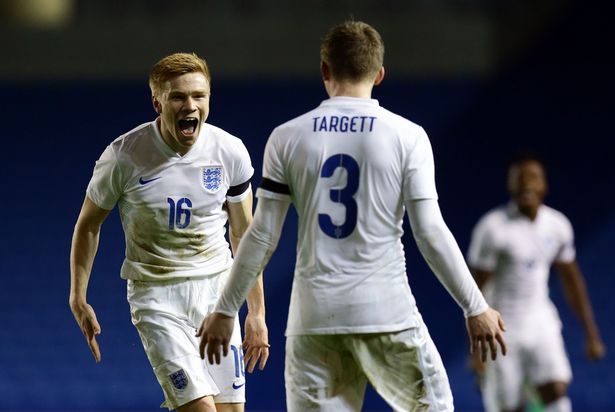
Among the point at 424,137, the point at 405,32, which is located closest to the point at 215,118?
the point at 405,32

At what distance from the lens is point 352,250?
4168mm

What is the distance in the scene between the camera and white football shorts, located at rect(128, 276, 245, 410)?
191 inches

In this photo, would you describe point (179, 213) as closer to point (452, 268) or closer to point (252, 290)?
point (252, 290)

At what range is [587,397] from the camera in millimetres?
12297

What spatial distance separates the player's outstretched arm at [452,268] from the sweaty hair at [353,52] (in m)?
0.48

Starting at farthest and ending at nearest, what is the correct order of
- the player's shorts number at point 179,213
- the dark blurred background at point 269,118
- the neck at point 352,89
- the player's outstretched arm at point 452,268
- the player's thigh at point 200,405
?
1. the dark blurred background at point 269,118
2. the player's shorts number at point 179,213
3. the player's thigh at point 200,405
4. the neck at point 352,89
5. the player's outstretched arm at point 452,268

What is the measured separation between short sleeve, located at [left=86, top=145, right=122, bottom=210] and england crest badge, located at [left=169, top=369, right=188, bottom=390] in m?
0.72

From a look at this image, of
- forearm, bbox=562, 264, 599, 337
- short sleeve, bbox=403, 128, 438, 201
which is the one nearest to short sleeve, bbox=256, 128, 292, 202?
short sleeve, bbox=403, 128, 438, 201

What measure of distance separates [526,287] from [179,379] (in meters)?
4.66

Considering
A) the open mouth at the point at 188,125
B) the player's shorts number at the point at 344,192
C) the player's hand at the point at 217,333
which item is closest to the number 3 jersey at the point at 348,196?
the player's shorts number at the point at 344,192

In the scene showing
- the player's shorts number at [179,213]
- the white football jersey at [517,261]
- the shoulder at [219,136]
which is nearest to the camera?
the player's shorts number at [179,213]

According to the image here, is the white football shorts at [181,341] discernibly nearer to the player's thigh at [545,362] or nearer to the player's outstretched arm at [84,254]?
the player's outstretched arm at [84,254]

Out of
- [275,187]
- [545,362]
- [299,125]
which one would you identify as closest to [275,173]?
[275,187]

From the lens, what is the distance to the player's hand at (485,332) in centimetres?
413
